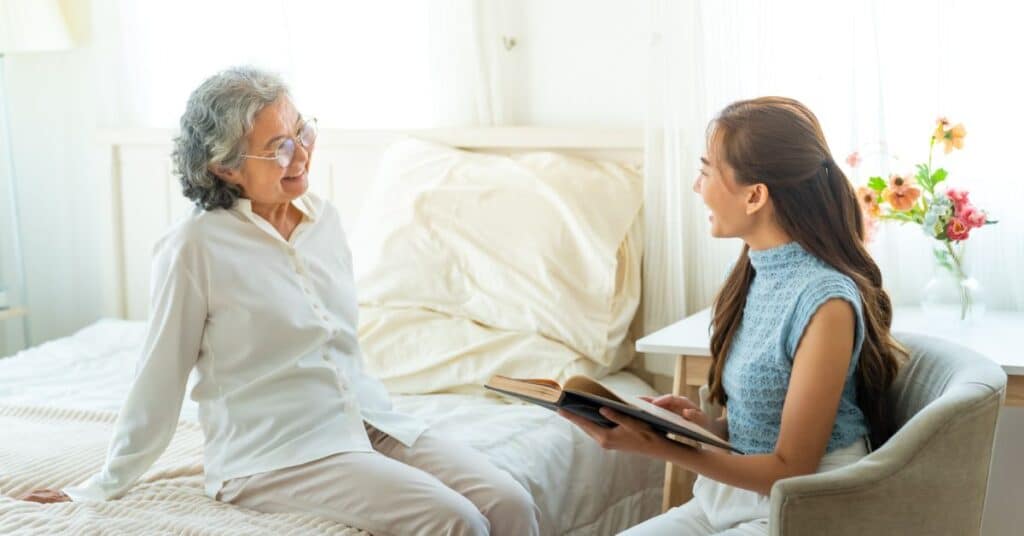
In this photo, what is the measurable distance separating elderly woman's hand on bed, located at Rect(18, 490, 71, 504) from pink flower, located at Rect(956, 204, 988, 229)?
5.28 ft

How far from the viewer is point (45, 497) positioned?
65.2 inches

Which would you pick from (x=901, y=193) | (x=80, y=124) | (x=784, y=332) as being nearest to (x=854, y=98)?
(x=901, y=193)

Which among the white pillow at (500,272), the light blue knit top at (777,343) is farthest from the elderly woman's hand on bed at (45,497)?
the light blue knit top at (777,343)

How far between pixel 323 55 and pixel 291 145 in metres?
1.28

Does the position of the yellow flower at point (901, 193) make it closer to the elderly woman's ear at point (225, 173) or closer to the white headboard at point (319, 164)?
the white headboard at point (319, 164)

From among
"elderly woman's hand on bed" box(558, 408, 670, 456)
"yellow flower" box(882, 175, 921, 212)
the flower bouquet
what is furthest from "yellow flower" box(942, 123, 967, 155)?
"elderly woman's hand on bed" box(558, 408, 670, 456)

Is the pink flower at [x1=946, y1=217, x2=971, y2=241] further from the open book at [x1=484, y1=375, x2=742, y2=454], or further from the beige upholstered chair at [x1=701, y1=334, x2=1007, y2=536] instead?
the open book at [x1=484, y1=375, x2=742, y2=454]

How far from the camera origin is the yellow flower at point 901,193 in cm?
209

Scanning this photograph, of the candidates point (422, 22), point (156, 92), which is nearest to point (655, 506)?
point (422, 22)

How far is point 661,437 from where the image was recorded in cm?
143

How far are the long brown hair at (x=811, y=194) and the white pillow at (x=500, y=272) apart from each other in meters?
0.89

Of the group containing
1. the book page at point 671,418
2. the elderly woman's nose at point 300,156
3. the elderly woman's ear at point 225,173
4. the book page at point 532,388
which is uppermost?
the elderly woman's nose at point 300,156

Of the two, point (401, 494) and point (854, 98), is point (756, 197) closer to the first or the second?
point (401, 494)

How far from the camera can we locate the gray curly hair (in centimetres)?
178
